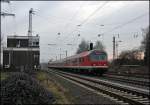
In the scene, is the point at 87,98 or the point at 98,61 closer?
the point at 87,98

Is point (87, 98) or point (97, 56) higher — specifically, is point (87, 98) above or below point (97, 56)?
below

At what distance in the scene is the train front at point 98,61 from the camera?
140 feet

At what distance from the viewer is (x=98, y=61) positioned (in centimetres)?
4306

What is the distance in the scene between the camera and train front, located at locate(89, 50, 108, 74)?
140ft

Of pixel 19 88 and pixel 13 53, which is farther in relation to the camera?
pixel 13 53

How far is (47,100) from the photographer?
10.5 m

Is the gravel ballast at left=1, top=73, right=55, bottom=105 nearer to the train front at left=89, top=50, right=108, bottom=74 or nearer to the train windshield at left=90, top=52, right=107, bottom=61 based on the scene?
the train front at left=89, top=50, right=108, bottom=74

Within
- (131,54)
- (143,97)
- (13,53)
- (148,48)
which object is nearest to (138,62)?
(148,48)

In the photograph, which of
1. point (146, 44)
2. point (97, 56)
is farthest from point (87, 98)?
point (146, 44)

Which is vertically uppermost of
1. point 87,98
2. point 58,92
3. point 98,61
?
point 98,61

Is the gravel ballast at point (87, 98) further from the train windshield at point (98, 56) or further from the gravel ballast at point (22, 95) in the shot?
the train windshield at point (98, 56)

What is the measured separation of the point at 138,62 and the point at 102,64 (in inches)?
1191

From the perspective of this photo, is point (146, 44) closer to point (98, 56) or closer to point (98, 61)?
point (98, 56)

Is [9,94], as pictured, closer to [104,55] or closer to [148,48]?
[104,55]
